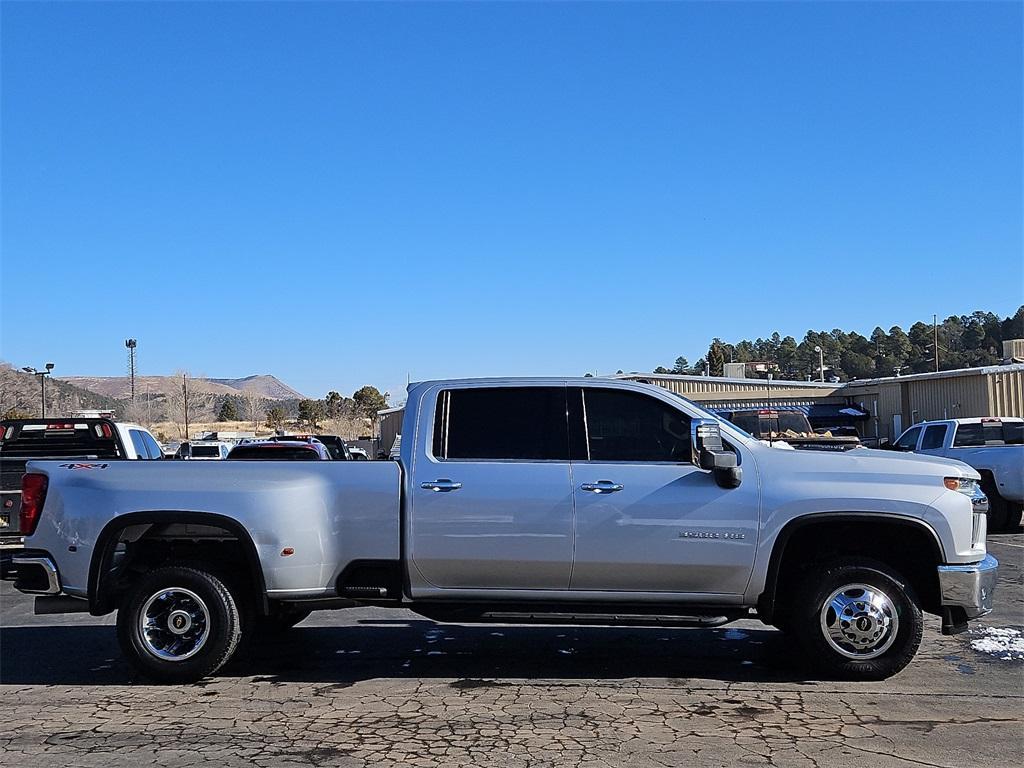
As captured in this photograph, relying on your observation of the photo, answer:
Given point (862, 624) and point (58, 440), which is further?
point (58, 440)

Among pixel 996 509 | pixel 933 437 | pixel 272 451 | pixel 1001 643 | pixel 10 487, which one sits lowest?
pixel 1001 643

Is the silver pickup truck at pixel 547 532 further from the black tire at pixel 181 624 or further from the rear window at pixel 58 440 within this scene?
the rear window at pixel 58 440

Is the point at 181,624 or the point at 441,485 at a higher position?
the point at 441,485

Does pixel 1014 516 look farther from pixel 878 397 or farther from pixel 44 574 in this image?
pixel 878 397

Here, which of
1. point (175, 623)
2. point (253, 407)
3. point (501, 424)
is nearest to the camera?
point (175, 623)

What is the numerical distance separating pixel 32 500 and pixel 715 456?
4.75 metres

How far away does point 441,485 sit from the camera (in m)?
6.74

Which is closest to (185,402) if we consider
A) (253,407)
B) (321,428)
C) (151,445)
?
(321,428)

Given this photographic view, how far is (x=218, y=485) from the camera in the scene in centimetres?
680

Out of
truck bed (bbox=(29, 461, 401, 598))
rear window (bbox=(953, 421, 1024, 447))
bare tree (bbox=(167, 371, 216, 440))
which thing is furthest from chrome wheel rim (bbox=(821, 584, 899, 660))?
bare tree (bbox=(167, 371, 216, 440))

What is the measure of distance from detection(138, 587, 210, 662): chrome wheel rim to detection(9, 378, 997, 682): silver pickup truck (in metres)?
0.01

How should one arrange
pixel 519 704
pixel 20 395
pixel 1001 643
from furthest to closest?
pixel 20 395 → pixel 1001 643 → pixel 519 704

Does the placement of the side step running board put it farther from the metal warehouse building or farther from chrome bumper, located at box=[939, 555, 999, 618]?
the metal warehouse building

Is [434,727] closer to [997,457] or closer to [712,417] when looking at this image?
[712,417]
